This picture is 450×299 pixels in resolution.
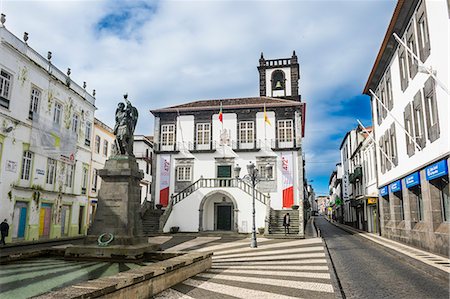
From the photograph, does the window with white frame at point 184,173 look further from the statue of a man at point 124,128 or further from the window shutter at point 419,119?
the window shutter at point 419,119

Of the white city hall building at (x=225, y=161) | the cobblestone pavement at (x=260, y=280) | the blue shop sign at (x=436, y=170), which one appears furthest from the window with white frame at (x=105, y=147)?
the blue shop sign at (x=436, y=170)

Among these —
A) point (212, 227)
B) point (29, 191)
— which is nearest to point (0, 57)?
point (29, 191)

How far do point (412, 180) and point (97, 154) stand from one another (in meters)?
25.4

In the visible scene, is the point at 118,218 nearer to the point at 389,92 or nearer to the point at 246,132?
the point at 389,92

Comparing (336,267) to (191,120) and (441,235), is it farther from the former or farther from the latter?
(191,120)

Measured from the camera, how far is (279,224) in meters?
23.9

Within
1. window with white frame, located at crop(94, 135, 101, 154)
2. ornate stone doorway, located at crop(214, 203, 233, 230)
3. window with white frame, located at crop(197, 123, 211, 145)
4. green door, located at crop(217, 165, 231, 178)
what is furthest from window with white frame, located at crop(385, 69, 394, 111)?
window with white frame, located at crop(94, 135, 101, 154)

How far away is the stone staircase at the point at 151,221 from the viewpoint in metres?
25.6

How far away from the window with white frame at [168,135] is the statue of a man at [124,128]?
19178mm

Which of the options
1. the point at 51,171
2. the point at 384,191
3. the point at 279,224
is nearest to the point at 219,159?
the point at 279,224

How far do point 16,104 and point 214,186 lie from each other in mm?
14452

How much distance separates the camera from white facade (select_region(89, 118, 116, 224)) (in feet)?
98.9

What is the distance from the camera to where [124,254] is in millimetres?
9703

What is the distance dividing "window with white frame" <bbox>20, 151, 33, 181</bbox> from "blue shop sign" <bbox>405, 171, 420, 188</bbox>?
2176 centimetres
